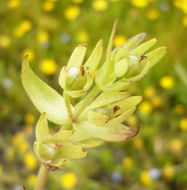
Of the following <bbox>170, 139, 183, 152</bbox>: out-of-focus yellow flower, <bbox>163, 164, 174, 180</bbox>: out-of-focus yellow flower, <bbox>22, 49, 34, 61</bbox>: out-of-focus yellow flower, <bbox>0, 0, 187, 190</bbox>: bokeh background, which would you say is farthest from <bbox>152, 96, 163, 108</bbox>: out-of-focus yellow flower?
<bbox>22, 49, 34, 61</bbox>: out-of-focus yellow flower

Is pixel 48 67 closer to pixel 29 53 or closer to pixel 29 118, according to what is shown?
pixel 29 53

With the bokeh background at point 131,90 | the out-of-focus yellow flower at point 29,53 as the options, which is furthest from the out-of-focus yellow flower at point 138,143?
the out-of-focus yellow flower at point 29,53

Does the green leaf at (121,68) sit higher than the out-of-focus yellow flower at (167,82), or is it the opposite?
the green leaf at (121,68)

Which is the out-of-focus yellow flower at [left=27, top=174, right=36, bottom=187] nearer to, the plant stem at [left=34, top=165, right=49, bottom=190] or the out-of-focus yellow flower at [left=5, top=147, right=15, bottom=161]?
the out-of-focus yellow flower at [left=5, top=147, right=15, bottom=161]

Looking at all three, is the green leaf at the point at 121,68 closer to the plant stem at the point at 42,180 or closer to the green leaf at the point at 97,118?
the green leaf at the point at 97,118

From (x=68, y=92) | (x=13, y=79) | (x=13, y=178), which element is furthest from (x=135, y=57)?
(x=13, y=79)

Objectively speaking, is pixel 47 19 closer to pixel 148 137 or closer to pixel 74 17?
pixel 74 17
